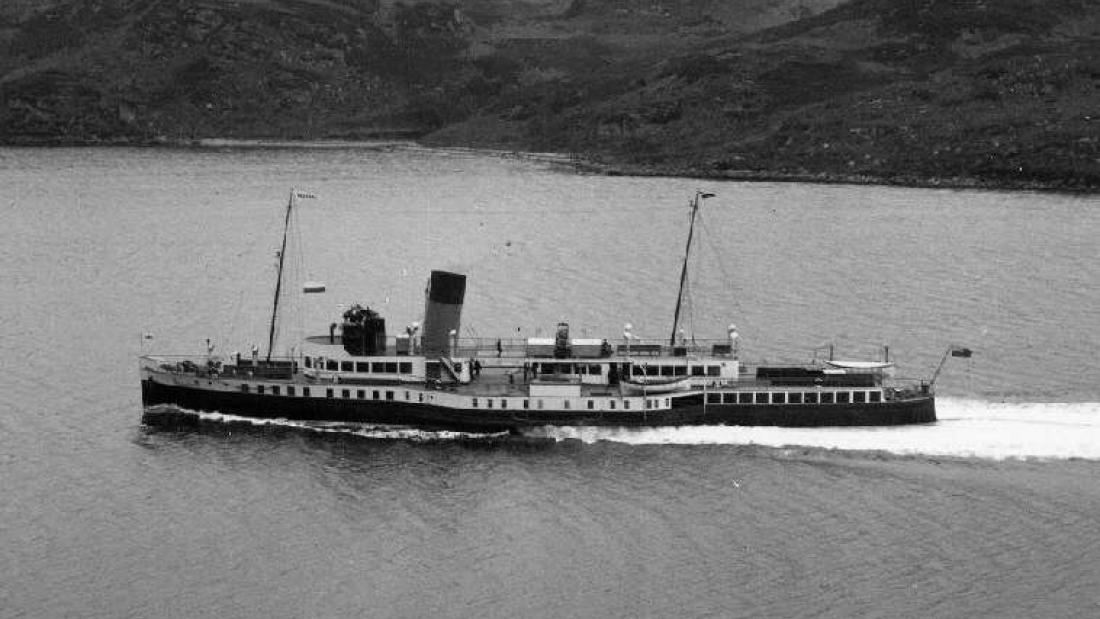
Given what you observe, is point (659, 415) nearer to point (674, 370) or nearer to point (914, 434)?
point (674, 370)

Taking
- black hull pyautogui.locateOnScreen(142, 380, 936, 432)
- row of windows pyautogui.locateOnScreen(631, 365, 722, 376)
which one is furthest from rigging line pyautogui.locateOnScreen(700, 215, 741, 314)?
black hull pyautogui.locateOnScreen(142, 380, 936, 432)

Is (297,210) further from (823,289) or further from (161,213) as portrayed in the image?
(823,289)

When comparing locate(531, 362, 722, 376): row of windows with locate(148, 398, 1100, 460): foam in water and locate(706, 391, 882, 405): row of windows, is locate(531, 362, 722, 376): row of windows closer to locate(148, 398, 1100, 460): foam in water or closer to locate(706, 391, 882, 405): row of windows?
locate(706, 391, 882, 405): row of windows

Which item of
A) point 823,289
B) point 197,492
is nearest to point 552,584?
point 197,492

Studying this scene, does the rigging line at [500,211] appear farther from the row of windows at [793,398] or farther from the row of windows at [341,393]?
the row of windows at [793,398]

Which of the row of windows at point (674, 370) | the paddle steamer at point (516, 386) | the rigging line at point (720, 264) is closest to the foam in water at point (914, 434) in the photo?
the paddle steamer at point (516, 386)

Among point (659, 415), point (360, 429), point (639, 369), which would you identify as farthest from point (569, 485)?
point (360, 429)
